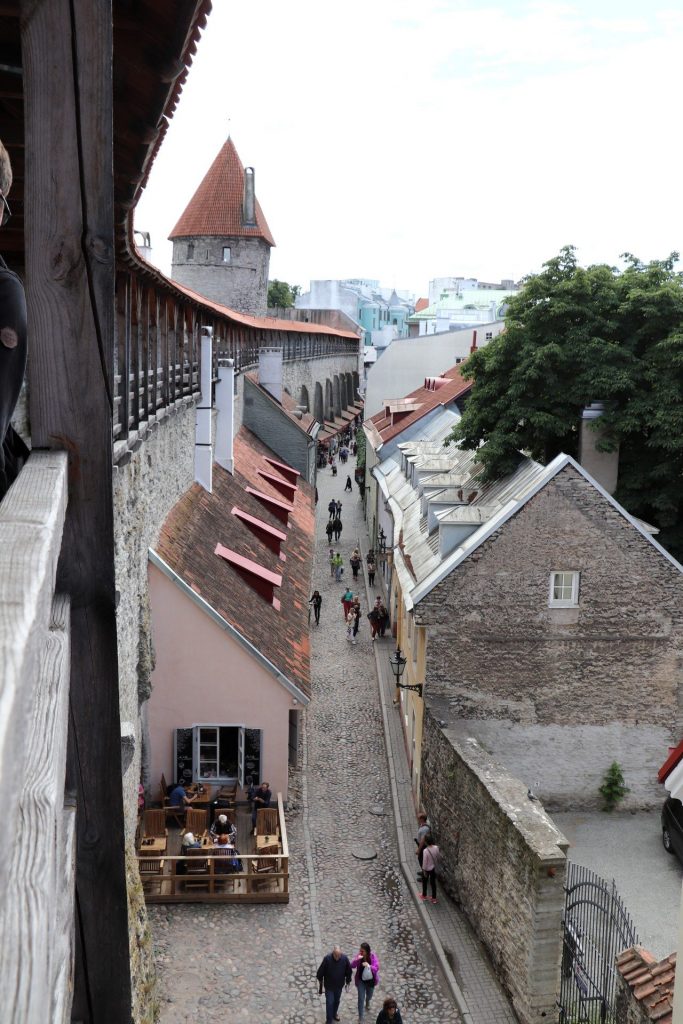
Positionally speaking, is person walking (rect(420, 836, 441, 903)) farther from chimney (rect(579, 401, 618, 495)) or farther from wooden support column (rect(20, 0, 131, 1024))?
wooden support column (rect(20, 0, 131, 1024))

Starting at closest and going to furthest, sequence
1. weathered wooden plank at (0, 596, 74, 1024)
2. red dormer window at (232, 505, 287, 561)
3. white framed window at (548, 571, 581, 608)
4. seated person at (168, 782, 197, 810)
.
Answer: weathered wooden plank at (0, 596, 74, 1024) < seated person at (168, 782, 197, 810) < white framed window at (548, 571, 581, 608) < red dormer window at (232, 505, 287, 561)

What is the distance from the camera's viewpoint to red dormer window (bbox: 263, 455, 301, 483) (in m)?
34.3

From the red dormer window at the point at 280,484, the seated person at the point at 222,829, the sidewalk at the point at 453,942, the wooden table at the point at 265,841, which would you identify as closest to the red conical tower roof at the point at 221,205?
the red dormer window at the point at 280,484

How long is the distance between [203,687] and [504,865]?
598 cm

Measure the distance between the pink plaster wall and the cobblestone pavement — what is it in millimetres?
1561

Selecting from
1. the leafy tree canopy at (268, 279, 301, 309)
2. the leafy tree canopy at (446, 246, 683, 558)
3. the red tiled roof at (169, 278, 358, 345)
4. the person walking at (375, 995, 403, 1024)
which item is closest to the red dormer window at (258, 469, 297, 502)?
the red tiled roof at (169, 278, 358, 345)

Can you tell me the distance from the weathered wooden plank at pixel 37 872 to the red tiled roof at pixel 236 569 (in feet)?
48.0

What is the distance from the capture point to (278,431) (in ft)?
122

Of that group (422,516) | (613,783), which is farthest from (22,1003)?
(422,516)

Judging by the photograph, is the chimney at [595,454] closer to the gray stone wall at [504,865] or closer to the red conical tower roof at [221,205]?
the gray stone wall at [504,865]

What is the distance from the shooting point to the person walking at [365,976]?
40.9 ft

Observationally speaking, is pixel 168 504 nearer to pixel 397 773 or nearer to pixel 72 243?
pixel 397 773

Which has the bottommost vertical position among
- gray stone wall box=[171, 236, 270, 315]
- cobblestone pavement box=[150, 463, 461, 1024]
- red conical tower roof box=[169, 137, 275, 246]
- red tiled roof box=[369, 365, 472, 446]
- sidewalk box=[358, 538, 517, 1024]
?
sidewalk box=[358, 538, 517, 1024]

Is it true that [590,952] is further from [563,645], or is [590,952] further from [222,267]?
[222,267]
